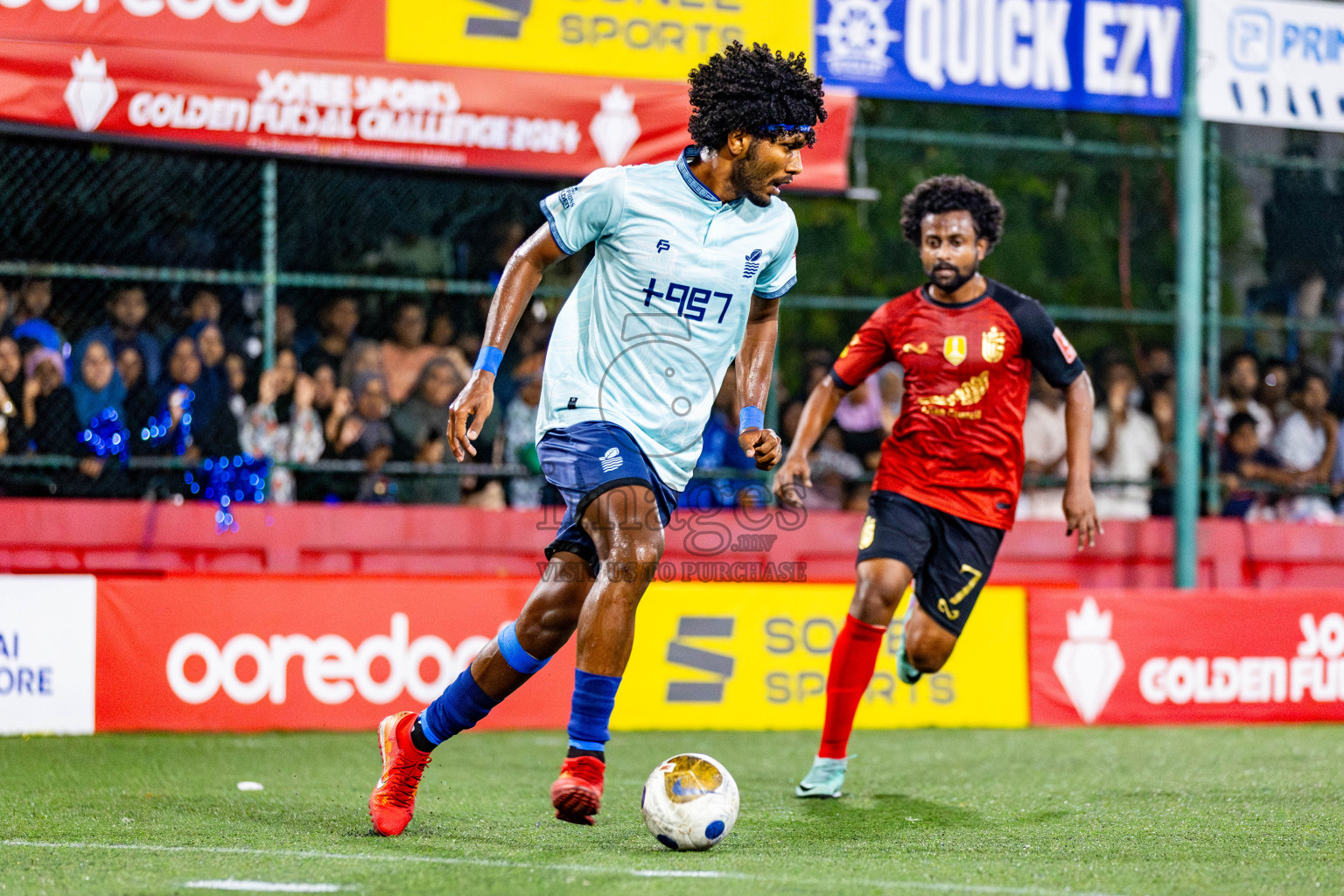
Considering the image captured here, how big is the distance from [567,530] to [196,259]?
684 cm

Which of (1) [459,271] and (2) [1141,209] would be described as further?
(2) [1141,209]

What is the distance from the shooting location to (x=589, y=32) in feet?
33.4

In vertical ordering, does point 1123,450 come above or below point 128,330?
below

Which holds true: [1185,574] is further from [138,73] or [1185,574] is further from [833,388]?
→ [138,73]

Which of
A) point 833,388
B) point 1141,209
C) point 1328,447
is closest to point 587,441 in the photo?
point 833,388

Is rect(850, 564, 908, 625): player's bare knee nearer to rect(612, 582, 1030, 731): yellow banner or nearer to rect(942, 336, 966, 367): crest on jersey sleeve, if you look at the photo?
rect(942, 336, 966, 367): crest on jersey sleeve

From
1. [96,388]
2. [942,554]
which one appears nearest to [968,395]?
[942,554]

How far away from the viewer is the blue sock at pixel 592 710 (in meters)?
4.30

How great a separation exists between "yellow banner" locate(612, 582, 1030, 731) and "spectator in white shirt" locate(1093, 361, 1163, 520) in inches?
99.0

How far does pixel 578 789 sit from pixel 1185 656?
19.6 ft

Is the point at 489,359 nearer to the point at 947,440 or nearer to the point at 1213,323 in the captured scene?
the point at 947,440

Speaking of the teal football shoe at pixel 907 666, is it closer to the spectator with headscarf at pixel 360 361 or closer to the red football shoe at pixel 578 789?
the red football shoe at pixel 578 789

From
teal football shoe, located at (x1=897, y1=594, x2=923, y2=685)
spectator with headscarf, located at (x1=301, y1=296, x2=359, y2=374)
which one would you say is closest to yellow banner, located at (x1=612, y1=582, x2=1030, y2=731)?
teal football shoe, located at (x1=897, y1=594, x2=923, y2=685)

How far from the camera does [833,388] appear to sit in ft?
20.8
